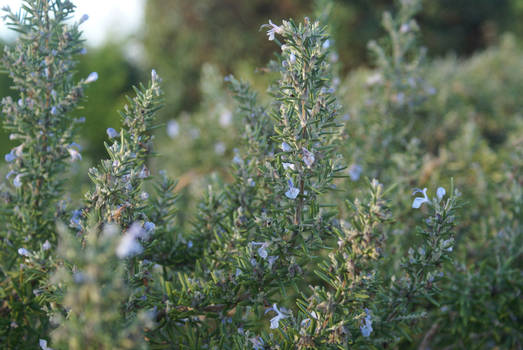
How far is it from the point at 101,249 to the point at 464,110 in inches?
123

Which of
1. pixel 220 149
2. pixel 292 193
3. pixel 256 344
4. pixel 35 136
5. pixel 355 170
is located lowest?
pixel 256 344

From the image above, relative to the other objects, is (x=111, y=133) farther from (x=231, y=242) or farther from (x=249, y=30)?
(x=249, y=30)

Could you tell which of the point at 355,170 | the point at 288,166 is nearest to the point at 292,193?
the point at 288,166

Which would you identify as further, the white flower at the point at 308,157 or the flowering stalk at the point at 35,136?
the flowering stalk at the point at 35,136

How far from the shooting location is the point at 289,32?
964 millimetres

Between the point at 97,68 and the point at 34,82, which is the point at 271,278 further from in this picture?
the point at 97,68

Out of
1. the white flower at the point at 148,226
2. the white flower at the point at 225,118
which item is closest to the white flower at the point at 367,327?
the white flower at the point at 148,226

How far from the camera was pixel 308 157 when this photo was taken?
942 millimetres

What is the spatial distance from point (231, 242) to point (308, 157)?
395mm

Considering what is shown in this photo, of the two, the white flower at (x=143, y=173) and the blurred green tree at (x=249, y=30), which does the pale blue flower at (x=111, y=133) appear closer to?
the white flower at (x=143, y=173)

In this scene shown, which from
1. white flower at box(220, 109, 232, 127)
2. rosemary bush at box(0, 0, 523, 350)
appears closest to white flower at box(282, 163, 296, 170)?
rosemary bush at box(0, 0, 523, 350)

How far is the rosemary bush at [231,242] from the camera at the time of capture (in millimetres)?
917

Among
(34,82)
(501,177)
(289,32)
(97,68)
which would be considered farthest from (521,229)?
(97,68)

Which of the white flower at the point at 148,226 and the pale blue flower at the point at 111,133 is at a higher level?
the pale blue flower at the point at 111,133
